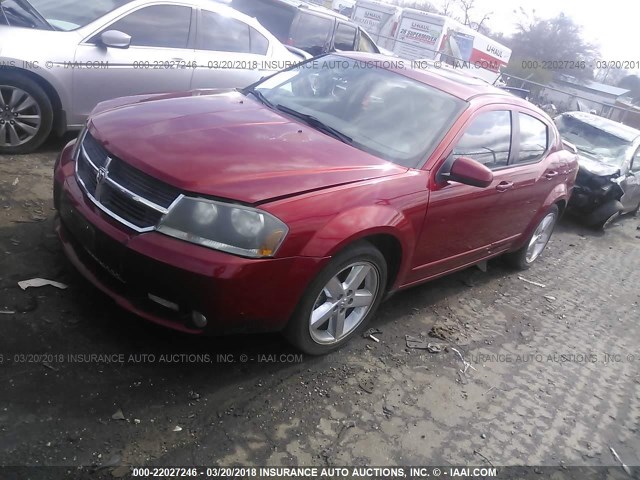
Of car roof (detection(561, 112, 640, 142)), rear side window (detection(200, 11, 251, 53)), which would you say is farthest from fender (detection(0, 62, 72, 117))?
car roof (detection(561, 112, 640, 142))

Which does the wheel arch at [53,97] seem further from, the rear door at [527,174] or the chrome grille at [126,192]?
the rear door at [527,174]

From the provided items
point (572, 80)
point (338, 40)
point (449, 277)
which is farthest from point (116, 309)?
point (572, 80)

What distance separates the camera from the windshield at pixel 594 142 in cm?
873

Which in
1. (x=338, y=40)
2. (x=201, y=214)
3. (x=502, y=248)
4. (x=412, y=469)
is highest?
(x=338, y=40)

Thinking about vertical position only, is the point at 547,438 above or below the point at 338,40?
below

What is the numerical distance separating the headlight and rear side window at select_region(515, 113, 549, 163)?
267 centimetres

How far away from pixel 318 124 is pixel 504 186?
1.56m

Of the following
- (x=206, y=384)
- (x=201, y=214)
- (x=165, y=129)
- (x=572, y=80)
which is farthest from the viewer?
(x=572, y=80)

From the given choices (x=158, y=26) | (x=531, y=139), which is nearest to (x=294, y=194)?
(x=531, y=139)

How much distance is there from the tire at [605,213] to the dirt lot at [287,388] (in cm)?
392

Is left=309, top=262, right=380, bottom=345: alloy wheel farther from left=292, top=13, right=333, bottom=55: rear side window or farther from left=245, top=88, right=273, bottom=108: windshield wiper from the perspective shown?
left=292, top=13, right=333, bottom=55: rear side window

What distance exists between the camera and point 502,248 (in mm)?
4867

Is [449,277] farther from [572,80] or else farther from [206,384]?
[572,80]

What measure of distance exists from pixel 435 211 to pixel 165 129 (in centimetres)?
175
